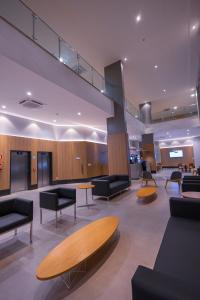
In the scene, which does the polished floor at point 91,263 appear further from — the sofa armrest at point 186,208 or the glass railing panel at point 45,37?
the glass railing panel at point 45,37

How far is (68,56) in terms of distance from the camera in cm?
681

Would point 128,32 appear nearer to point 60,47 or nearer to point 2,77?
point 60,47

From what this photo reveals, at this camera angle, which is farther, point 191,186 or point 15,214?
point 191,186

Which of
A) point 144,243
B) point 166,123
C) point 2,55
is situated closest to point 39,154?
point 2,55

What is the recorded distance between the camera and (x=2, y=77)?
16.3ft

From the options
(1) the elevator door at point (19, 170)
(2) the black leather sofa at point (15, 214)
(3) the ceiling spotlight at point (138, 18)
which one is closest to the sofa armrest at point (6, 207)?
(2) the black leather sofa at point (15, 214)

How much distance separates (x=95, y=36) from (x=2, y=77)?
4.71m

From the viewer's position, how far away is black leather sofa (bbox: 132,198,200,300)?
109 centimetres

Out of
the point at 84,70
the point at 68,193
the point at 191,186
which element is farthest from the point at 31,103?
the point at 191,186

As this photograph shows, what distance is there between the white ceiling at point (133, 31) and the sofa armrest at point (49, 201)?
6.65 meters

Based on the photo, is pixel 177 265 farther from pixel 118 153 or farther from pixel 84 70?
pixel 84 70

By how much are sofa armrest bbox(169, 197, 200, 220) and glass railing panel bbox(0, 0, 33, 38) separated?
6.06 metres

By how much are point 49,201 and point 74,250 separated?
210cm

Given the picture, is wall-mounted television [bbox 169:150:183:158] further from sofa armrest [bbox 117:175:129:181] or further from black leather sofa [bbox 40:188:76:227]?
black leather sofa [bbox 40:188:76:227]
